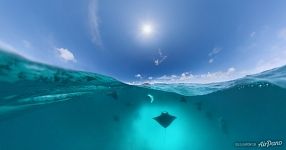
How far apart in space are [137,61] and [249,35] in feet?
22.3

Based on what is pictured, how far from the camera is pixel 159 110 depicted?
2952cm

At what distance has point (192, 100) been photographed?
922 inches

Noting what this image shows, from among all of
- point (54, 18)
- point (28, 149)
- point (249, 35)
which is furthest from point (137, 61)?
point (28, 149)

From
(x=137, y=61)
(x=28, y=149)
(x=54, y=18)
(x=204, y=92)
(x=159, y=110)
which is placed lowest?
(x=28, y=149)

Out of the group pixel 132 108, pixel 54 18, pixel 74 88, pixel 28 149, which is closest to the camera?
pixel 54 18

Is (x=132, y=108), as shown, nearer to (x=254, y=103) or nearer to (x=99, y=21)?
(x=254, y=103)

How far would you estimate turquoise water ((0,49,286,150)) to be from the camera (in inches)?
562

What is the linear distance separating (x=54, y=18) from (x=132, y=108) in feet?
68.9

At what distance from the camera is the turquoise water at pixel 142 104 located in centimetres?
1427

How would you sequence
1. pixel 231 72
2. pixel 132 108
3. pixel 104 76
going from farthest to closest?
1. pixel 132 108
2. pixel 231 72
3. pixel 104 76

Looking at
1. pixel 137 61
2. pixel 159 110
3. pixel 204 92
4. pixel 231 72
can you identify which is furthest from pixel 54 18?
pixel 159 110

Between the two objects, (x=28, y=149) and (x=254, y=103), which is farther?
(x=28, y=149)

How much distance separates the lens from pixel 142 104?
26.3 metres

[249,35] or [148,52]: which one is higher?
[249,35]
